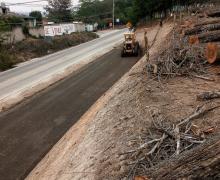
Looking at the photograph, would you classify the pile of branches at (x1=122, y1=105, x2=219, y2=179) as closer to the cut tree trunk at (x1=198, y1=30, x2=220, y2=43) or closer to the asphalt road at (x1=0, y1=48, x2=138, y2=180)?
the asphalt road at (x1=0, y1=48, x2=138, y2=180)

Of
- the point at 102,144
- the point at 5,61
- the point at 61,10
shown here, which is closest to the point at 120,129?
the point at 102,144

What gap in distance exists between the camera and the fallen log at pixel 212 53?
A: 41.6 ft

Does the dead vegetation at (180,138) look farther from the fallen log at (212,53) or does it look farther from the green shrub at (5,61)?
the green shrub at (5,61)

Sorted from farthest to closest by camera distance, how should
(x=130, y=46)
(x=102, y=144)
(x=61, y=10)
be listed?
(x=61, y=10) → (x=130, y=46) → (x=102, y=144)

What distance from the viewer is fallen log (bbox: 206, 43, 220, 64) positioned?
41.6ft

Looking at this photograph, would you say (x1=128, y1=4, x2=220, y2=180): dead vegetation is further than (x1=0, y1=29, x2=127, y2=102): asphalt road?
No

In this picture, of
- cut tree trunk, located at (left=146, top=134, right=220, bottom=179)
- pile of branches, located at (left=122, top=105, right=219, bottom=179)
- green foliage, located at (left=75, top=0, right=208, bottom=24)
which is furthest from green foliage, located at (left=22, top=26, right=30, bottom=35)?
cut tree trunk, located at (left=146, top=134, right=220, bottom=179)

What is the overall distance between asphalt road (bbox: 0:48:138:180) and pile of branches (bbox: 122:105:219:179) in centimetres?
527

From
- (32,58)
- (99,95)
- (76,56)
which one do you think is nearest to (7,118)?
(99,95)

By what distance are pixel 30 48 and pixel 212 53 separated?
106 ft

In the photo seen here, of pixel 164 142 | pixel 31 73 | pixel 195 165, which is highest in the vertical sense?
pixel 195 165

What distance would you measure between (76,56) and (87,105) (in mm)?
19997

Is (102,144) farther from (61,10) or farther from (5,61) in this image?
(61,10)

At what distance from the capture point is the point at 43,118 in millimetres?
16031
